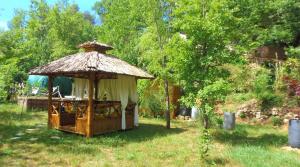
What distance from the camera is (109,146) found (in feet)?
37.1

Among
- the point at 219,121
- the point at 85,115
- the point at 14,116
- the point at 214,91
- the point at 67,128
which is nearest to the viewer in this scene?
the point at 214,91

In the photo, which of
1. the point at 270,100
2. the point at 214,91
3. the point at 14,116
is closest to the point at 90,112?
the point at 214,91

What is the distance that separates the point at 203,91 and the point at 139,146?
9.65ft

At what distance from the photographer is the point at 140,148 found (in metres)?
11.1

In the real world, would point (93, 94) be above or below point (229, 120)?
above

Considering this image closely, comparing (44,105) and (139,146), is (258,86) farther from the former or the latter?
(44,105)

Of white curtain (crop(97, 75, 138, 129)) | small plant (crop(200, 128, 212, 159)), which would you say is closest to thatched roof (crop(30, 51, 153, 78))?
white curtain (crop(97, 75, 138, 129))

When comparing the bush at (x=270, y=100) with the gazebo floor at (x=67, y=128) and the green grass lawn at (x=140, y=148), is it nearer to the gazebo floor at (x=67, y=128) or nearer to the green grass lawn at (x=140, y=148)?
the green grass lawn at (x=140, y=148)

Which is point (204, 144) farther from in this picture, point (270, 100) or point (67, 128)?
point (270, 100)

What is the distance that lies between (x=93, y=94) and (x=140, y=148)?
13.9ft

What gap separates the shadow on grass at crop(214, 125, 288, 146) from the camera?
12.4 metres

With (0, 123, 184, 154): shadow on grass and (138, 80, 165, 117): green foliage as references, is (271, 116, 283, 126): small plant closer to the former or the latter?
(0, 123, 184, 154): shadow on grass

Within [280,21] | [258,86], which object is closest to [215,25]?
[258,86]

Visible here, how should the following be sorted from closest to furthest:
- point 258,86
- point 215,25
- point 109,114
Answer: point 215,25, point 109,114, point 258,86
